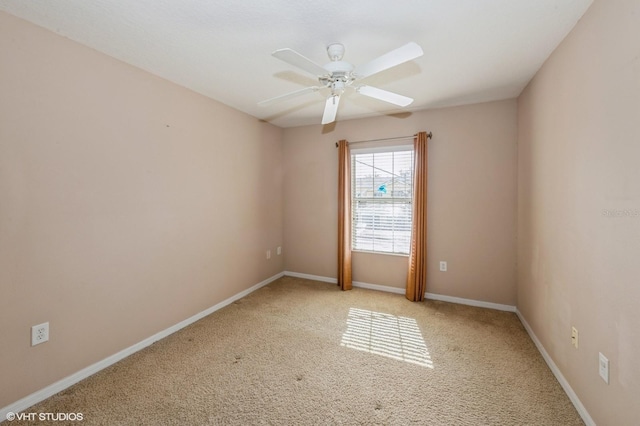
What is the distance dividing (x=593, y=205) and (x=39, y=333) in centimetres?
355

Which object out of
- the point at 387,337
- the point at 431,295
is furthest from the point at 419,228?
the point at 387,337

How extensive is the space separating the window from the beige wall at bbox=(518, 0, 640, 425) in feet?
4.88

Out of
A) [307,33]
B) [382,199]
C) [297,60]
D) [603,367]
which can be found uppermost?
[307,33]

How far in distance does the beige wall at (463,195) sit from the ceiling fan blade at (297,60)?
216 centimetres

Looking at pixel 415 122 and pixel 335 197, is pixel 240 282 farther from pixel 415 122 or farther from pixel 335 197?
pixel 415 122

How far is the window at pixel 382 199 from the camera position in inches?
143

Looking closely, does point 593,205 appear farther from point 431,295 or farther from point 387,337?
point 431,295

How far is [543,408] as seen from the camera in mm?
1696

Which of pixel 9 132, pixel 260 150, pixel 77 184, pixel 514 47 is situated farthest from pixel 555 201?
pixel 9 132

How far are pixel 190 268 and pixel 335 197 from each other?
216 cm

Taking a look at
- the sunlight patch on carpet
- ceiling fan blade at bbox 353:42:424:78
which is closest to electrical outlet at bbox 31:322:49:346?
the sunlight patch on carpet

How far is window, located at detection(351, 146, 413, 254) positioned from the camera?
3637 millimetres

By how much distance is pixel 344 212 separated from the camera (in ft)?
12.5

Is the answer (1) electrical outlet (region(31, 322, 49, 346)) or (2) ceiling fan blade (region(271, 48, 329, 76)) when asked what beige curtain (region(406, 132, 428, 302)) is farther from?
(1) electrical outlet (region(31, 322, 49, 346))
